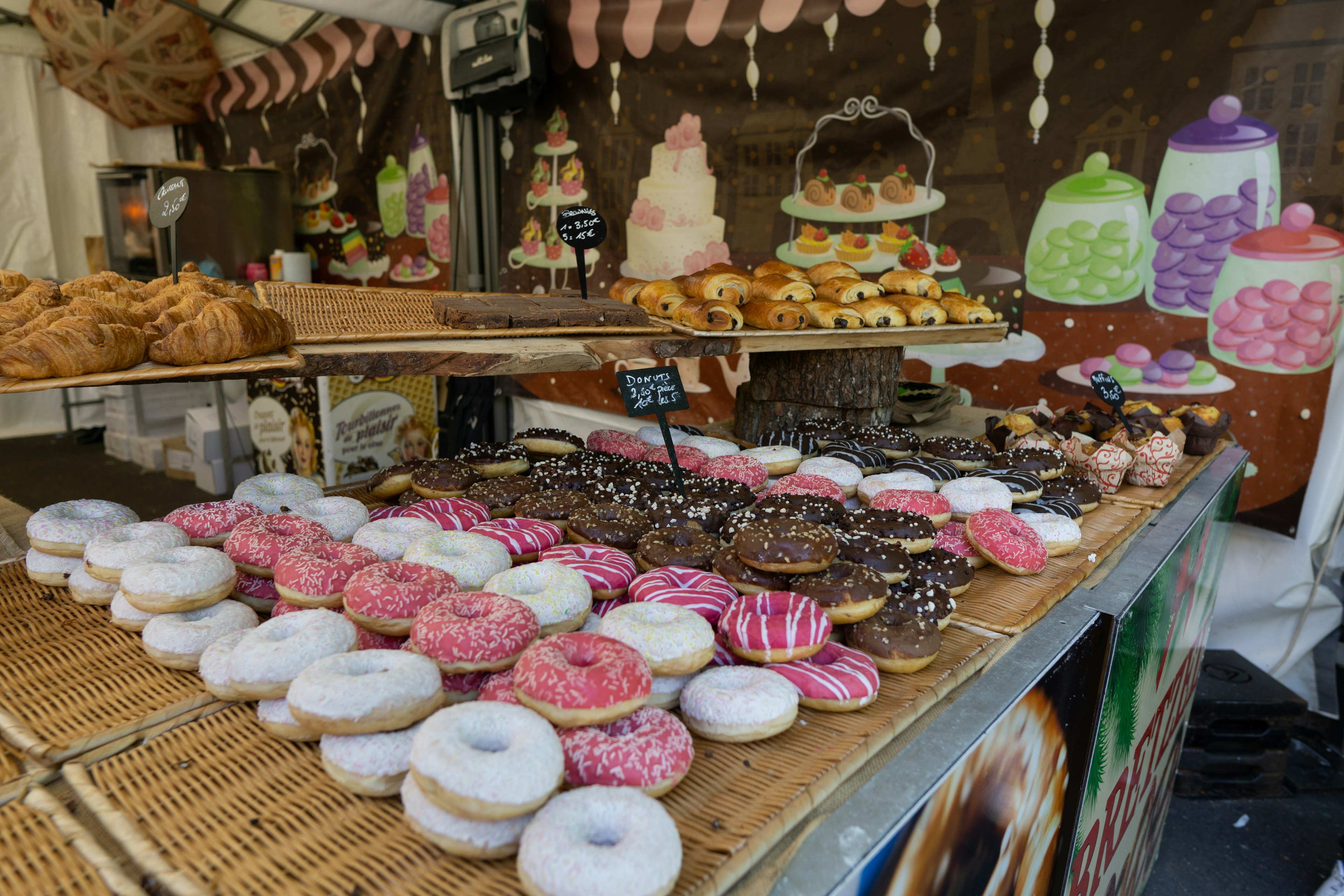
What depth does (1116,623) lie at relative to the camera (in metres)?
1.62

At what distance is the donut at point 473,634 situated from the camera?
3.89 ft

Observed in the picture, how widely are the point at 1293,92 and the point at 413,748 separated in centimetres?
374

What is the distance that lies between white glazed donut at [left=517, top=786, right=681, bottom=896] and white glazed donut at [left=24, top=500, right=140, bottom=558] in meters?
1.29

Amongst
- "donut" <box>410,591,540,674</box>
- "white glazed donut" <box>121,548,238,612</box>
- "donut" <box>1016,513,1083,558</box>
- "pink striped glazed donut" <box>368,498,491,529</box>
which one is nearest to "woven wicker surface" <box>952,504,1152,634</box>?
"donut" <box>1016,513,1083,558</box>

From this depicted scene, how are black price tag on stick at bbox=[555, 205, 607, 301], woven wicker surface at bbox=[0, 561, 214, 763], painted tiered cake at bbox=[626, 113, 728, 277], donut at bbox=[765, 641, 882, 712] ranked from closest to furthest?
woven wicker surface at bbox=[0, 561, 214, 763] < donut at bbox=[765, 641, 882, 712] < black price tag on stick at bbox=[555, 205, 607, 301] < painted tiered cake at bbox=[626, 113, 728, 277]

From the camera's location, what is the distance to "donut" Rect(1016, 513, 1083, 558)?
1.88 meters

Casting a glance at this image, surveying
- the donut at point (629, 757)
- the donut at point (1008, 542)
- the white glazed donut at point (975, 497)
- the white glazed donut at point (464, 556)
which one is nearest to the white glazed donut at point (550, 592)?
the white glazed donut at point (464, 556)

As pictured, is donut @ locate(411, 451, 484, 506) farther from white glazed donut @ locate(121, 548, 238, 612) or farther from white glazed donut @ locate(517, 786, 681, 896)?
white glazed donut @ locate(517, 786, 681, 896)

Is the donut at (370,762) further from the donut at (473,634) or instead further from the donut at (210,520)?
the donut at (210,520)

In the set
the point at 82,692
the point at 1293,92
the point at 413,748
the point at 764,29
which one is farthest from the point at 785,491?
the point at 764,29

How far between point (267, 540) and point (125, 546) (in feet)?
0.84

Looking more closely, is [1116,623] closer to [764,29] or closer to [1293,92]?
[1293,92]

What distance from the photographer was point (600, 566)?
158 cm

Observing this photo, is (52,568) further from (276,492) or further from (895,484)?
(895,484)
